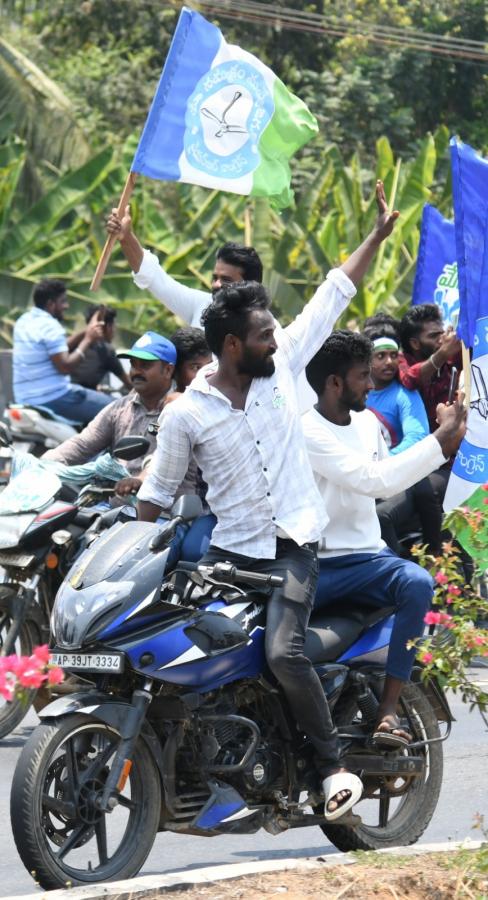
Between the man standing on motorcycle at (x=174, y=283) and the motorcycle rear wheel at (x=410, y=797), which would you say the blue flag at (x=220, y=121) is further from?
the motorcycle rear wheel at (x=410, y=797)

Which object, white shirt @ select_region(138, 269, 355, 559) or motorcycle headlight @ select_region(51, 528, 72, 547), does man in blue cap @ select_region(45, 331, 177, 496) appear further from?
white shirt @ select_region(138, 269, 355, 559)

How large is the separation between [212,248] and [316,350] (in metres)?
14.6

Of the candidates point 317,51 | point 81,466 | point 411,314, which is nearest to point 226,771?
point 81,466

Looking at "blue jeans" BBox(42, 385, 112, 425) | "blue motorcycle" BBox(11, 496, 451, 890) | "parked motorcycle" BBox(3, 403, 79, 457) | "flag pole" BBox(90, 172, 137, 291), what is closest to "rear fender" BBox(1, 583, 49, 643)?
"flag pole" BBox(90, 172, 137, 291)

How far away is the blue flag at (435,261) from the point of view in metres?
10.7

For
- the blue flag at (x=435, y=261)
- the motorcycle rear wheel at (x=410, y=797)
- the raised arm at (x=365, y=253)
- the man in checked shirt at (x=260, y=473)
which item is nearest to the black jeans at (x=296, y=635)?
the man in checked shirt at (x=260, y=473)

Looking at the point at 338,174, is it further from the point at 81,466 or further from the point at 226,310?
the point at 226,310

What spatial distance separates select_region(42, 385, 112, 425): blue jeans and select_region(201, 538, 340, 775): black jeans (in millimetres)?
8278

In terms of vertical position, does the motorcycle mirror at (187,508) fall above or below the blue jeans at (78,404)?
above

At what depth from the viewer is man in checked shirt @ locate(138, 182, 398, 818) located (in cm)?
480

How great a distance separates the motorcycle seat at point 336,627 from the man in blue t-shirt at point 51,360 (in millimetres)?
7943

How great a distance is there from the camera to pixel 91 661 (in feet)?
14.5

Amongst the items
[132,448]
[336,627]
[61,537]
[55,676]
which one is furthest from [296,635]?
[61,537]

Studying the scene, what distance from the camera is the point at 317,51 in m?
29.7
